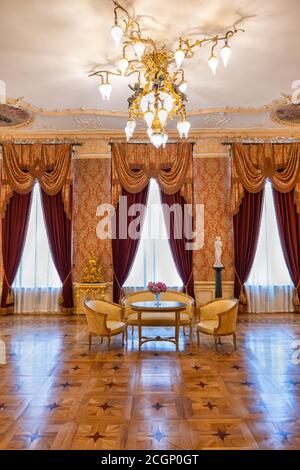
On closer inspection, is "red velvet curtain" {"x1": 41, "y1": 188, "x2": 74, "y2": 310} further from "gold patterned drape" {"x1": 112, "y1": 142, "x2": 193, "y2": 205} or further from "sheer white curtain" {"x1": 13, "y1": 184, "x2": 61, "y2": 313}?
"gold patterned drape" {"x1": 112, "y1": 142, "x2": 193, "y2": 205}

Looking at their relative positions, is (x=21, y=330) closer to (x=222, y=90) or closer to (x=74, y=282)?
(x=74, y=282)

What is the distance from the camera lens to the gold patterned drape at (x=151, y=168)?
26.2 ft

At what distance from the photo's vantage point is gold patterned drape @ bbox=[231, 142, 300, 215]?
7965 mm

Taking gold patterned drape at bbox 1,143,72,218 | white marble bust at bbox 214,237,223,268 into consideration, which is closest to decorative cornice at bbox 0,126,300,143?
gold patterned drape at bbox 1,143,72,218

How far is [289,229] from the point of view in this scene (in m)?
8.02

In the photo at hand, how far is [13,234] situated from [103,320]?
409 cm

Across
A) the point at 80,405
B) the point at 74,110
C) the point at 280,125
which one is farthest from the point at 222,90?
the point at 80,405

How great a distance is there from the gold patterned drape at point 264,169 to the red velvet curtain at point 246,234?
0.57 ft

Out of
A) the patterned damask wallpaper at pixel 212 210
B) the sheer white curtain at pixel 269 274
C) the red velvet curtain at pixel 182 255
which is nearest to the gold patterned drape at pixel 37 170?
the red velvet curtain at pixel 182 255

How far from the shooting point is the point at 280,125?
777 centimetres

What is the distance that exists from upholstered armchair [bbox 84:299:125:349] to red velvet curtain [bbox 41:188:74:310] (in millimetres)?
2348

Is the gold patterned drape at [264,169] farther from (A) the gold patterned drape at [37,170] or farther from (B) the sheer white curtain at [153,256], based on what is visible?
(A) the gold patterned drape at [37,170]

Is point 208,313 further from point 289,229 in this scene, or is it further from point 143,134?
point 143,134
